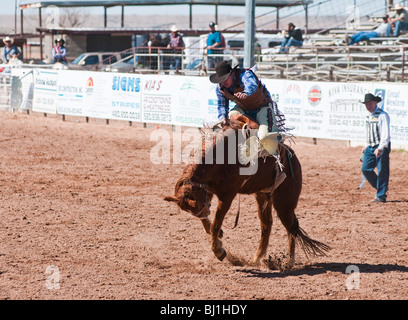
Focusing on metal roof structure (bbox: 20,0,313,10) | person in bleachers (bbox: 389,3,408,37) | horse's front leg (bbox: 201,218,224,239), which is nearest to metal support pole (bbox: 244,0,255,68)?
horse's front leg (bbox: 201,218,224,239)

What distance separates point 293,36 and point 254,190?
57.1 feet

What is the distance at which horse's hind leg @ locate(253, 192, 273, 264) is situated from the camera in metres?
7.33

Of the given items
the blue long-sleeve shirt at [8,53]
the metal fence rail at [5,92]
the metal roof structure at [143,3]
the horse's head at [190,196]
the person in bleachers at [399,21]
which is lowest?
the horse's head at [190,196]

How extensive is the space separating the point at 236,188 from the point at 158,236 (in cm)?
197

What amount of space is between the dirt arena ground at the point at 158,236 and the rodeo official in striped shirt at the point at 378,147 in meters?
0.38

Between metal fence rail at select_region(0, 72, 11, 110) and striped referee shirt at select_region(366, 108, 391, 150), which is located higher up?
metal fence rail at select_region(0, 72, 11, 110)

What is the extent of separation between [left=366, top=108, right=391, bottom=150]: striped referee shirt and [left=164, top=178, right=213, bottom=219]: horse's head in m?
5.01

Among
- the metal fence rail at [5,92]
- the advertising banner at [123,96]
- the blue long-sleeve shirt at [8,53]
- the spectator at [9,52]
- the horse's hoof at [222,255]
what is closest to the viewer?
the horse's hoof at [222,255]

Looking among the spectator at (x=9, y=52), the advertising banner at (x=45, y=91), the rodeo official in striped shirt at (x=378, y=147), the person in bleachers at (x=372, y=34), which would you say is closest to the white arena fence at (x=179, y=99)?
the advertising banner at (x=45, y=91)

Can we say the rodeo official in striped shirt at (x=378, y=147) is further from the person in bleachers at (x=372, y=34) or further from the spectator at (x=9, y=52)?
the spectator at (x=9, y=52)

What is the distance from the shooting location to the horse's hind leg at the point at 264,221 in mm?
7328

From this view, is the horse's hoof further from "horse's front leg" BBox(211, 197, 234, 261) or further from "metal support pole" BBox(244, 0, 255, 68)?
"metal support pole" BBox(244, 0, 255, 68)

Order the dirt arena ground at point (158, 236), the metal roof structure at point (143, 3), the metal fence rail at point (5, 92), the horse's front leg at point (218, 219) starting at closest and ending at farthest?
the dirt arena ground at point (158, 236)
the horse's front leg at point (218, 219)
the metal fence rail at point (5, 92)
the metal roof structure at point (143, 3)
